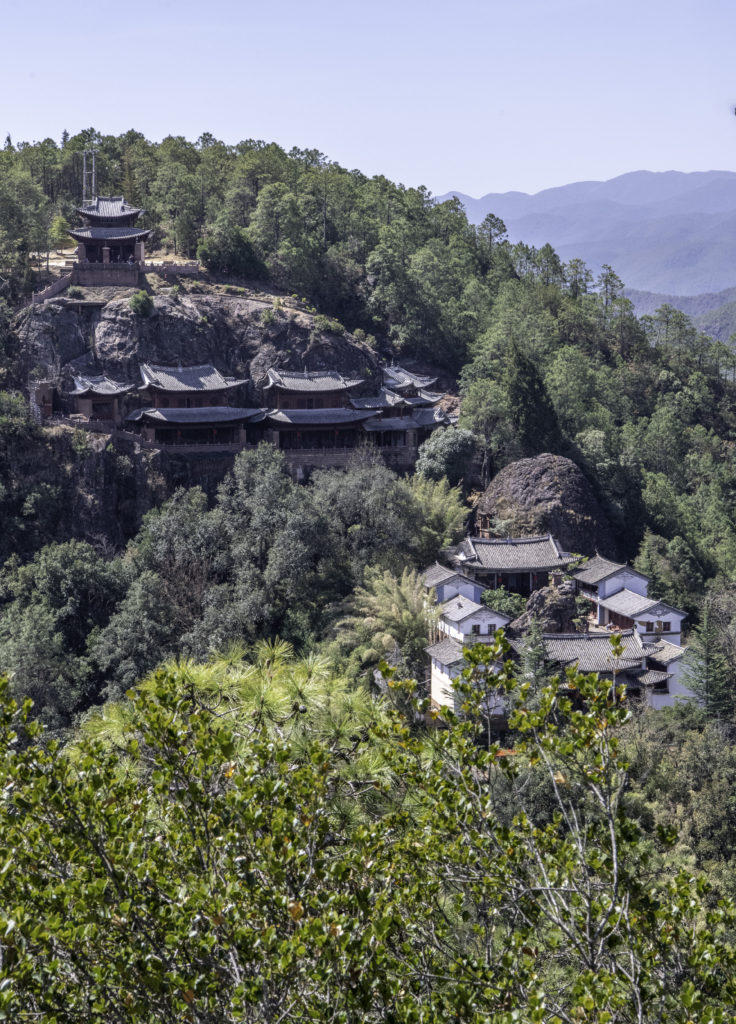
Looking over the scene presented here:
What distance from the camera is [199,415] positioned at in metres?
34.9

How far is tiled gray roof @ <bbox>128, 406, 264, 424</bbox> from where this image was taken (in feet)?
112

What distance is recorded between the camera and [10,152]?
167ft

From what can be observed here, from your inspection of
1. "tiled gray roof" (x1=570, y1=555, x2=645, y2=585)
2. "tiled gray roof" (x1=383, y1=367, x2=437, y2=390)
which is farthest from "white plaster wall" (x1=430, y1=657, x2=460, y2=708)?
"tiled gray roof" (x1=383, y1=367, x2=437, y2=390)

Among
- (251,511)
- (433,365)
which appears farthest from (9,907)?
(433,365)

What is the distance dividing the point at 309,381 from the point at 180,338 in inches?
201

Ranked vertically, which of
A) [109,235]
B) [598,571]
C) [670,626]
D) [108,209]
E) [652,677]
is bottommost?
[652,677]

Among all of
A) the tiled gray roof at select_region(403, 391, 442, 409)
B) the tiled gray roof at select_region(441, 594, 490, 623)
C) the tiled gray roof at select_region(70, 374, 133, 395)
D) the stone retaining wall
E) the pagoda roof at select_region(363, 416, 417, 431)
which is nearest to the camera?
the tiled gray roof at select_region(441, 594, 490, 623)

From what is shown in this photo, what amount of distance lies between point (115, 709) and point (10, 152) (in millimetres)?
47384

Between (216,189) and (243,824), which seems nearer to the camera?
(243,824)

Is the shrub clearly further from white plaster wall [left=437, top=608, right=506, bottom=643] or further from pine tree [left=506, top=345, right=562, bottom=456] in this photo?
white plaster wall [left=437, top=608, right=506, bottom=643]

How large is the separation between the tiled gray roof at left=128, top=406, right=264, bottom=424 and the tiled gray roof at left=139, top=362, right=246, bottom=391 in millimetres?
763

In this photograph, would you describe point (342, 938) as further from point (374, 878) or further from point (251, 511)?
point (251, 511)

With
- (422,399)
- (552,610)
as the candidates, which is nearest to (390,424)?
(422,399)

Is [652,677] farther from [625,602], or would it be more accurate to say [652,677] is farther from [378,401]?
[378,401]
